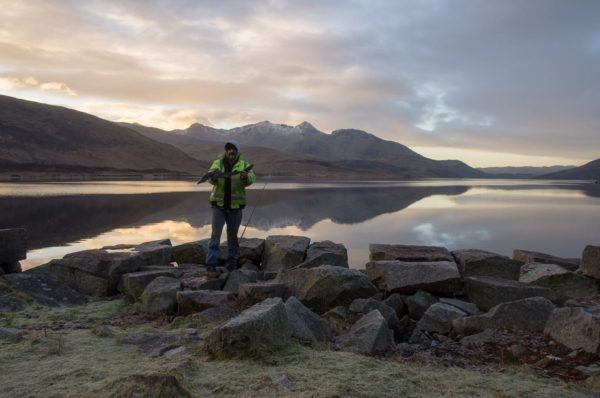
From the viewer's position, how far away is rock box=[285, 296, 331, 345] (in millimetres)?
5879

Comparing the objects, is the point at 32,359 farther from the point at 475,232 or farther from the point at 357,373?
the point at 475,232

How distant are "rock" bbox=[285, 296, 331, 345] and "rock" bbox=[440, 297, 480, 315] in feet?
8.95

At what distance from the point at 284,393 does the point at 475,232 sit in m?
18.2

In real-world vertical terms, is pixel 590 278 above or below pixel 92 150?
below

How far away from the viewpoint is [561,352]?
19.5 ft

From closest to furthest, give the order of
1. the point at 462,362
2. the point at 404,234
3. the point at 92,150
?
the point at 462,362 < the point at 404,234 < the point at 92,150

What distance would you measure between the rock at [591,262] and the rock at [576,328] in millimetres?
2945

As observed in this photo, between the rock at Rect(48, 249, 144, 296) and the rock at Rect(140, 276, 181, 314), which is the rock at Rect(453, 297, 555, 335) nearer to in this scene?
the rock at Rect(140, 276, 181, 314)

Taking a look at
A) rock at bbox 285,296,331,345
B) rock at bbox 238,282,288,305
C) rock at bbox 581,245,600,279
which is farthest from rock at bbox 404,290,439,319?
rock at bbox 581,245,600,279

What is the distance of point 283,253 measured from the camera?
10.9 metres

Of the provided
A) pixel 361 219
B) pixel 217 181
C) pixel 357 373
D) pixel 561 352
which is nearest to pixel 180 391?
pixel 357 373

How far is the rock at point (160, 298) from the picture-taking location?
772 centimetres

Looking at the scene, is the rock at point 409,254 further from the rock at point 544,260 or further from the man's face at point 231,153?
the man's face at point 231,153

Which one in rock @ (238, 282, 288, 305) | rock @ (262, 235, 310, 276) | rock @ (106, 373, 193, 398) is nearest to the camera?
rock @ (106, 373, 193, 398)
